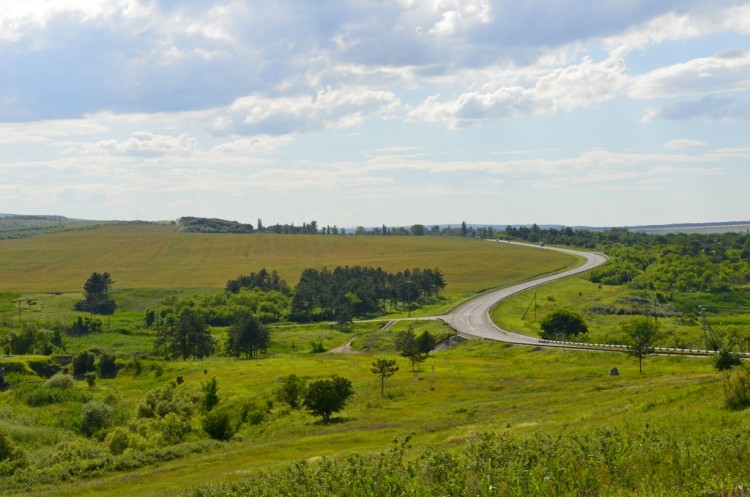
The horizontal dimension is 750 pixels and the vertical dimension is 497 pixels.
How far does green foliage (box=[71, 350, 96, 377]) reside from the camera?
407ft

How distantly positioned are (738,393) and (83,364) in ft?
378

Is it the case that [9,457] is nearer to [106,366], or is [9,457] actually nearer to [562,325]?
[106,366]

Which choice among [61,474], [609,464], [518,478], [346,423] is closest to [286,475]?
[518,478]

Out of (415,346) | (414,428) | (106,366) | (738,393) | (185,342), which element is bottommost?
(106,366)

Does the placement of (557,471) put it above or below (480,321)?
above

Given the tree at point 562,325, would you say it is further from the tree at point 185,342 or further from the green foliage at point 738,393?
the green foliage at point 738,393

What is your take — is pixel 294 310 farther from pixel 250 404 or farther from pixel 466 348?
pixel 250 404

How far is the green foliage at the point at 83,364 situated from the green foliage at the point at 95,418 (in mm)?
44349

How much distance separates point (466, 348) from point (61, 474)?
80654 millimetres

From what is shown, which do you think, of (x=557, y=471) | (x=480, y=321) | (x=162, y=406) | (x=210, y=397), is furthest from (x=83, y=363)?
(x=557, y=471)

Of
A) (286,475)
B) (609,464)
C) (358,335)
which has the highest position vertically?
(609,464)

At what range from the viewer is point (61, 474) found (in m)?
55.8

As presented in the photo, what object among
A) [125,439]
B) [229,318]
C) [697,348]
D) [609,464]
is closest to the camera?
[609,464]

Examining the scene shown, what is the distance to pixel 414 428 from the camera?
2323 inches
